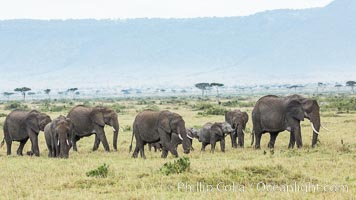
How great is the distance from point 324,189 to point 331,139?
1316 centimetres

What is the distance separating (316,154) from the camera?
21938 mm

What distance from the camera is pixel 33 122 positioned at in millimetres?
25219

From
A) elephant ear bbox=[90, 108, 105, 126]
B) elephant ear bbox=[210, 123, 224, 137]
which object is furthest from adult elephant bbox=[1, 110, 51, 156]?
elephant ear bbox=[210, 123, 224, 137]

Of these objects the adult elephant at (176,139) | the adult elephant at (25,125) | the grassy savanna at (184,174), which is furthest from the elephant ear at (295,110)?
the adult elephant at (25,125)

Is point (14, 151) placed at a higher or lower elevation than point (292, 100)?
lower

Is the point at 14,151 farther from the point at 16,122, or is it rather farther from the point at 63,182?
the point at 63,182

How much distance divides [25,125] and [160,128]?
6.20 meters

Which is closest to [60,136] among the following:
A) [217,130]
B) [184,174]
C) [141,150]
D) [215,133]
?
[141,150]

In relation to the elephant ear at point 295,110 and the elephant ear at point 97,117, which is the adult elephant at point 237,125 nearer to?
the elephant ear at point 295,110

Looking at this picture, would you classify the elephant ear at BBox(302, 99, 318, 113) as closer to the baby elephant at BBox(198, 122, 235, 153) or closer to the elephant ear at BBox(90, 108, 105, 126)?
the baby elephant at BBox(198, 122, 235, 153)

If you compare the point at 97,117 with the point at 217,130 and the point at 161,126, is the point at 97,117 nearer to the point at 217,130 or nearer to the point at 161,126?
the point at 217,130

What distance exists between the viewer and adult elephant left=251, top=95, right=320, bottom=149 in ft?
81.0

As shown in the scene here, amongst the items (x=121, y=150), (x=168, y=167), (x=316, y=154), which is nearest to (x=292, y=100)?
(x=316, y=154)

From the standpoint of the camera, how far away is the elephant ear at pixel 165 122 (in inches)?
865
